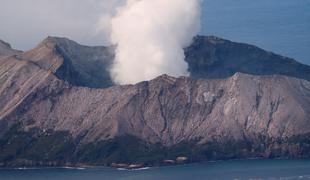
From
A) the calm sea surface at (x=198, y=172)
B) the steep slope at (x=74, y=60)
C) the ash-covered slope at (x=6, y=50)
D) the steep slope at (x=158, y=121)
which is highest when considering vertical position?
the ash-covered slope at (x=6, y=50)

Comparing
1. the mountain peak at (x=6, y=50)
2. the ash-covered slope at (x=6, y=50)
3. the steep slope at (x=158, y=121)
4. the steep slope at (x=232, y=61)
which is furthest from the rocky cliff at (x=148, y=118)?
the steep slope at (x=232, y=61)

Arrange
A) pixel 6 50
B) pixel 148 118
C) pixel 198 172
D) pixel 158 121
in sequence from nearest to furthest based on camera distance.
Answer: pixel 198 172
pixel 158 121
pixel 148 118
pixel 6 50

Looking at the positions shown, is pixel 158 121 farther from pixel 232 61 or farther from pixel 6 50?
pixel 6 50

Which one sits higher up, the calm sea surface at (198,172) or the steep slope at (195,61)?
the steep slope at (195,61)

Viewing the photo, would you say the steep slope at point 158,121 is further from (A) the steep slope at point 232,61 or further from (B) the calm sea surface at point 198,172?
(A) the steep slope at point 232,61

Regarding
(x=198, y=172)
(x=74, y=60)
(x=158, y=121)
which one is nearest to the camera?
(x=198, y=172)

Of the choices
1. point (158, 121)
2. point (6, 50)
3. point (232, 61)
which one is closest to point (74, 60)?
point (6, 50)
